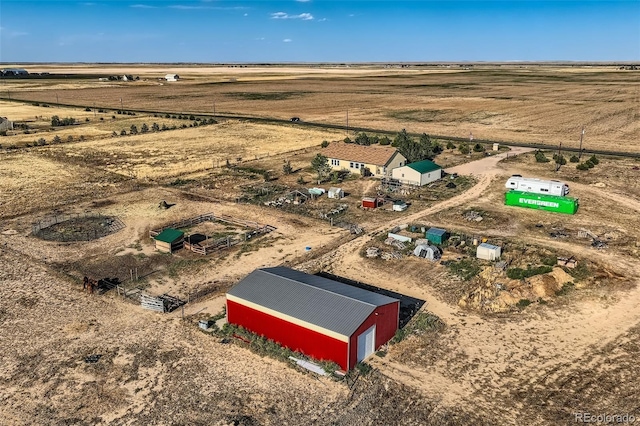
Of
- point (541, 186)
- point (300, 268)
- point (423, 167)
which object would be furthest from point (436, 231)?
point (423, 167)

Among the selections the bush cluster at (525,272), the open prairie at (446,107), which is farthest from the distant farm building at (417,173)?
the open prairie at (446,107)

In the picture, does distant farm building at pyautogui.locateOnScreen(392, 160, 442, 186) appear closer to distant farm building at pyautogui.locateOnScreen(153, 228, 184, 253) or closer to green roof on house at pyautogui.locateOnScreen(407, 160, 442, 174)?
green roof on house at pyautogui.locateOnScreen(407, 160, 442, 174)

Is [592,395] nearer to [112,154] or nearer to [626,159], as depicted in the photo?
[626,159]

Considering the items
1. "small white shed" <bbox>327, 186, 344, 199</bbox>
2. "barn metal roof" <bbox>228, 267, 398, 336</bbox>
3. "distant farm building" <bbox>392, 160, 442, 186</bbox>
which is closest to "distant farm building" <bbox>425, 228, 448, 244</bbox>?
"barn metal roof" <bbox>228, 267, 398, 336</bbox>

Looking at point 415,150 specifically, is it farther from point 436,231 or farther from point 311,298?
point 311,298

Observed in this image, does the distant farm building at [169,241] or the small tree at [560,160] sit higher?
the small tree at [560,160]

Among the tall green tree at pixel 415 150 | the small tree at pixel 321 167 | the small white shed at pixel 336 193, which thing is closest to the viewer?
the small white shed at pixel 336 193

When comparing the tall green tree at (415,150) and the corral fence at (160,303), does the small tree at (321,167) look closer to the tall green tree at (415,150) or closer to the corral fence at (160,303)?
the tall green tree at (415,150)
